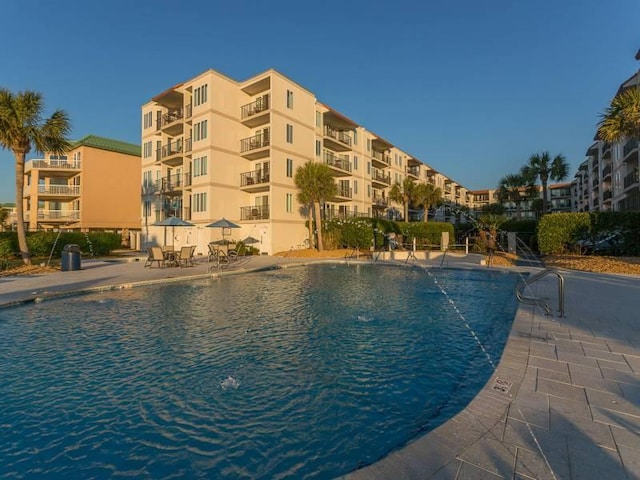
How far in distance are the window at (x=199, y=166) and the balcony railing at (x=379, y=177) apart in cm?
2235

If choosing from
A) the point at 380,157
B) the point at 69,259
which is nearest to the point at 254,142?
the point at 69,259

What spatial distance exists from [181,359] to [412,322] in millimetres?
4793

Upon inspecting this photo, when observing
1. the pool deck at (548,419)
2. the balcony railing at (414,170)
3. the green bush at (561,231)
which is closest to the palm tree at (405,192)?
the balcony railing at (414,170)

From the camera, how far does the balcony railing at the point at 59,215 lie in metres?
38.9

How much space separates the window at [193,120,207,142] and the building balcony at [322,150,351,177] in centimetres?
1257

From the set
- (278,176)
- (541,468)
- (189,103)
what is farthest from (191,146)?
(541,468)

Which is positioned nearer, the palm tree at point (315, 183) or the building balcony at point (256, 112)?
the palm tree at point (315, 183)

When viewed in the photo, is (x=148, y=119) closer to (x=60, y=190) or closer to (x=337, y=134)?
(x=60, y=190)

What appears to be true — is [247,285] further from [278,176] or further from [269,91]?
[269,91]

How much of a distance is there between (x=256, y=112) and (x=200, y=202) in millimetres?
9478

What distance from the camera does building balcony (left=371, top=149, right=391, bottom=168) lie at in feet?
145

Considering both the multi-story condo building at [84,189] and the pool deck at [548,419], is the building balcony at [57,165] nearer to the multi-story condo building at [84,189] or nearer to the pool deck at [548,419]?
the multi-story condo building at [84,189]

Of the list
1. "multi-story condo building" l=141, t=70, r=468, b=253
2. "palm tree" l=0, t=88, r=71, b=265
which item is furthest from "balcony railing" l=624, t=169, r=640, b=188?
"palm tree" l=0, t=88, r=71, b=265

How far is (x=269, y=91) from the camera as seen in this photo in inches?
1141
